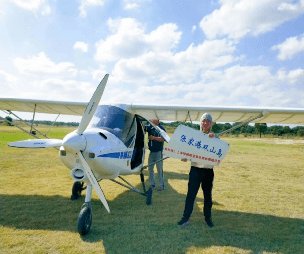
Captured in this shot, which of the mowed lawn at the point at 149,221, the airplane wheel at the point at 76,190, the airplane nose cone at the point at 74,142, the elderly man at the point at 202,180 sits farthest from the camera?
the airplane wheel at the point at 76,190

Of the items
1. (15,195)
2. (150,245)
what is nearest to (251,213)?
(150,245)

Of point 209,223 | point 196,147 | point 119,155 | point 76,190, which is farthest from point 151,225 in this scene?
point 76,190

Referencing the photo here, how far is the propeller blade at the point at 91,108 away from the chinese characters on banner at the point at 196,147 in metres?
1.46

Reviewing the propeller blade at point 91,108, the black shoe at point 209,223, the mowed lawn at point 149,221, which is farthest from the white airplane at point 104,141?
the black shoe at point 209,223

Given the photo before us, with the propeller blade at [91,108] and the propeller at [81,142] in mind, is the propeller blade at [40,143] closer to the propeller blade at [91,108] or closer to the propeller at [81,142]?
the propeller at [81,142]

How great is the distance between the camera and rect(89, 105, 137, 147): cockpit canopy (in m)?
4.07

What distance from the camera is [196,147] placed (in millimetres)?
3699

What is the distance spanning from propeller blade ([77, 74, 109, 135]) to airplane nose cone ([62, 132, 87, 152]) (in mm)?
98

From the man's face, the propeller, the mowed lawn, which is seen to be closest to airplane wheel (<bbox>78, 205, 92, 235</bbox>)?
the mowed lawn

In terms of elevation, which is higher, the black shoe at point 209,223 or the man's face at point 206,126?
the man's face at point 206,126

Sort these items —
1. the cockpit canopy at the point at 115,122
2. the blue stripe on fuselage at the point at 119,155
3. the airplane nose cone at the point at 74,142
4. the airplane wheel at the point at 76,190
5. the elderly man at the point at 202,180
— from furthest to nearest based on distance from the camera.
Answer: the airplane wheel at the point at 76,190 → the cockpit canopy at the point at 115,122 → the elderly man at the point at 202,180 → the blue stripe on fuselage at the point at 119,155 → the airplane nose cone at the point at 74,142

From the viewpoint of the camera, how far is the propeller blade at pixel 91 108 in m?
3.16

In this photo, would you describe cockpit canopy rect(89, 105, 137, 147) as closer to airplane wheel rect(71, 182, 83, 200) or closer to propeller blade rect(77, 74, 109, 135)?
propeller blade rect(77, 74, 109, 135)

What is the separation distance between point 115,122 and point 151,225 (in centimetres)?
208
